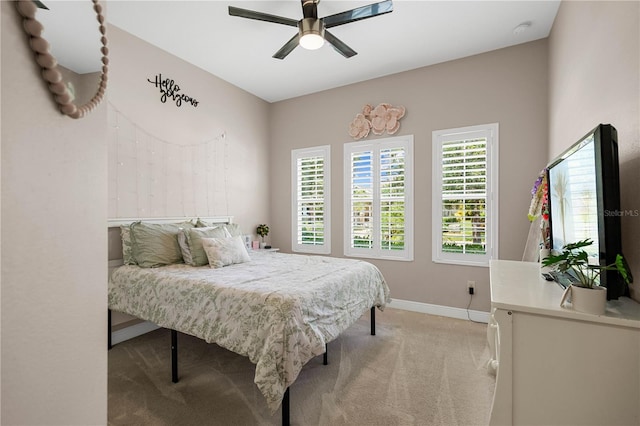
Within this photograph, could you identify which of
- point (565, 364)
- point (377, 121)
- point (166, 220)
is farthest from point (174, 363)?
point (377, 121)

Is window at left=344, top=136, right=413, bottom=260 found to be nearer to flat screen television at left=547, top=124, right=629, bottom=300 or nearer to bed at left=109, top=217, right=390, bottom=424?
bed at left=109, top=217, right=390, bottom=424

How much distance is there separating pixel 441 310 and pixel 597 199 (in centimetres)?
265

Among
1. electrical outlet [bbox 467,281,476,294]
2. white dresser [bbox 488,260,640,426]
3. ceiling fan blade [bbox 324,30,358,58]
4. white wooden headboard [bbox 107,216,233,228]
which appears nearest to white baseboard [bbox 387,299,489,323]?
electrical outlet [bbox 467,281,476,294]

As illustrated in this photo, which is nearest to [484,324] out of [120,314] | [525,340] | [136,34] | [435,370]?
[435,370]

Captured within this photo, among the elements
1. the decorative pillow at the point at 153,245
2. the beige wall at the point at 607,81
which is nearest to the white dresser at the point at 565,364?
the beige wall at the point at 607,81

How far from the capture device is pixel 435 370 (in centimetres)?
236

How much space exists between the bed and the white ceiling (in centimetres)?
195

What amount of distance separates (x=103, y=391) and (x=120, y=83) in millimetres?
3040

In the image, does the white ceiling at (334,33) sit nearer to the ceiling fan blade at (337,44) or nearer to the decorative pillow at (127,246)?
the ceiling fan blade at (337,44)

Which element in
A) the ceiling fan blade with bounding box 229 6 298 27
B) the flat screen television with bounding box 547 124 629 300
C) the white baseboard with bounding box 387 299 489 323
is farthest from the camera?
the white baseboard with bounding box 387 299 489 323

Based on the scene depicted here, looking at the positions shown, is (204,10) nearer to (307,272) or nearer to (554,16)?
(307,272)

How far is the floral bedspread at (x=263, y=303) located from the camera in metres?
1.71

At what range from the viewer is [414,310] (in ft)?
12.3

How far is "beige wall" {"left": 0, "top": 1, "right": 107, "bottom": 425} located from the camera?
0.61 metres
